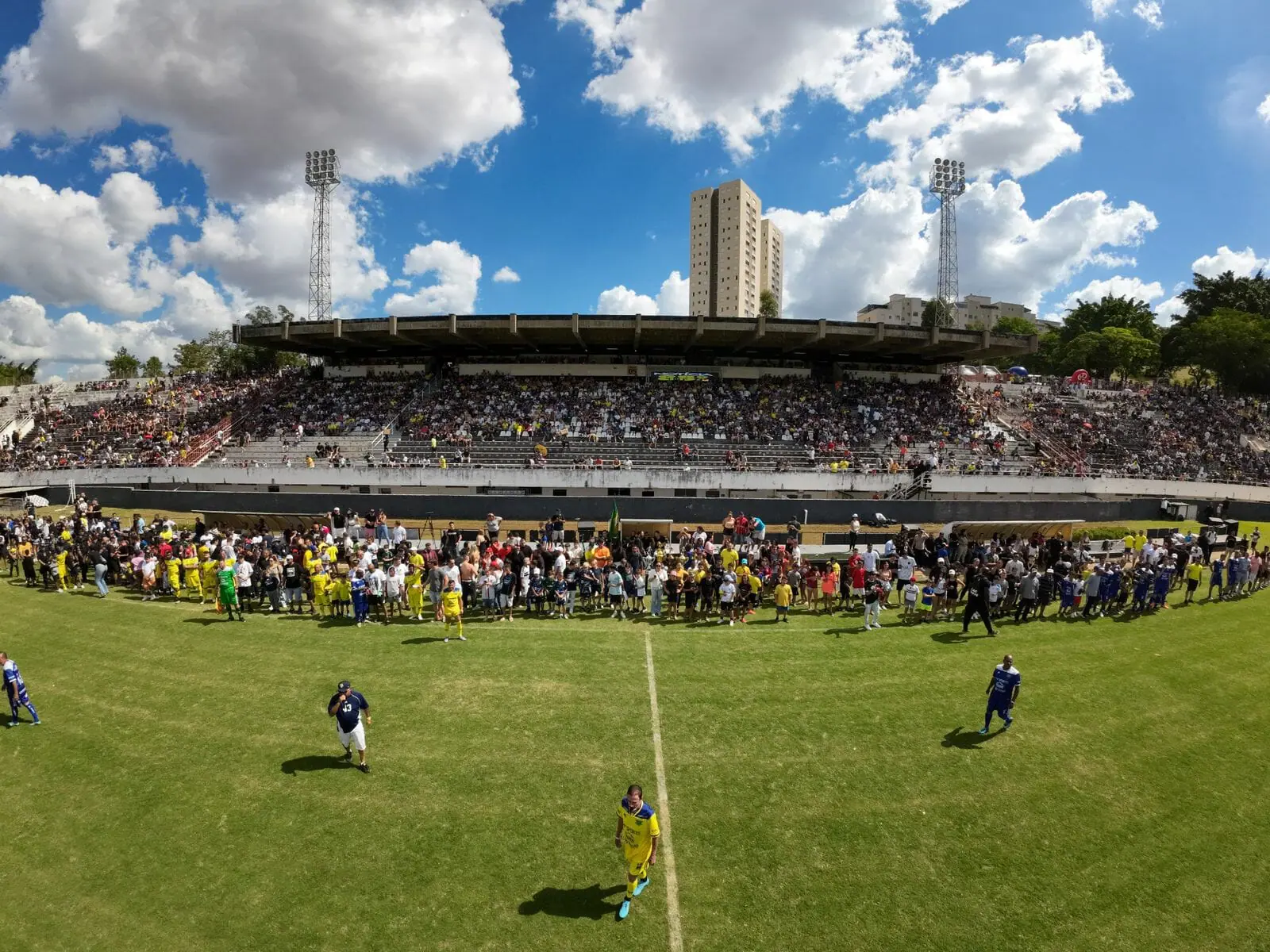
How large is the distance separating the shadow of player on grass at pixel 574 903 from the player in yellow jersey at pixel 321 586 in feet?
37.2

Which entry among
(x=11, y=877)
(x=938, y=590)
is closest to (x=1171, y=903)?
(x=938, y=590)

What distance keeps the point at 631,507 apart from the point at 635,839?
1916cm

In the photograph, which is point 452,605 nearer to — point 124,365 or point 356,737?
point 356,737

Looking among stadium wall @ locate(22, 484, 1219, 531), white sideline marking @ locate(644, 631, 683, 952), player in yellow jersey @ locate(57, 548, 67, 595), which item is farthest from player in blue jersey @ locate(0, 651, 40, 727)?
stadium wall @ locate(22, 484, 1219, 531)

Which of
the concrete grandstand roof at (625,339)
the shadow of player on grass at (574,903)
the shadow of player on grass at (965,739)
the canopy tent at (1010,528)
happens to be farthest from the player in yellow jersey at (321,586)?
the concrete grandstand roof at (625,339)

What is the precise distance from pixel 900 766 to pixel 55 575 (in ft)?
74.9

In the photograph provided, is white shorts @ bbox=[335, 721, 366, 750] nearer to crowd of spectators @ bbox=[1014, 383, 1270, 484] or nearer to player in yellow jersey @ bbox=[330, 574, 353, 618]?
player in yellow jersey @ bbox=[330, 574, 353, 618]

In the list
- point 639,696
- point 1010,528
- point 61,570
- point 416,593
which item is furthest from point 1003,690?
point 61,570

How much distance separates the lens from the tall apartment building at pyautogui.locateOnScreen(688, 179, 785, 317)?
13912 centimetres

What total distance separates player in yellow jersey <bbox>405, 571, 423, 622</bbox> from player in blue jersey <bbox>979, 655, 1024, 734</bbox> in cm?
1212

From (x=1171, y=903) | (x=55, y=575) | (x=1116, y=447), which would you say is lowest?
(x=1171, y=903)

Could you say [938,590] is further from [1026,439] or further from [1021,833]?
[1026,439]

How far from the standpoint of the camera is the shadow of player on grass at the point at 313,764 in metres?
8.88

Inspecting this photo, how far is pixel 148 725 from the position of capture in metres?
10.1
